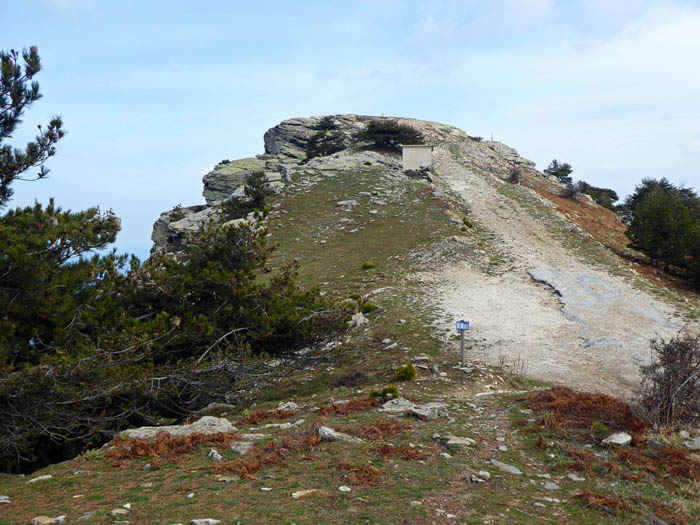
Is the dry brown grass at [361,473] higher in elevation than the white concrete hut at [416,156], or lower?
lower

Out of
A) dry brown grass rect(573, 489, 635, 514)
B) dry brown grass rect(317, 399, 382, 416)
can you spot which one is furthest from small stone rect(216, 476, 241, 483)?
dry brown grass rect(573, 489, 635, 514)

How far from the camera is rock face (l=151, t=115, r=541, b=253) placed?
38.7 meters

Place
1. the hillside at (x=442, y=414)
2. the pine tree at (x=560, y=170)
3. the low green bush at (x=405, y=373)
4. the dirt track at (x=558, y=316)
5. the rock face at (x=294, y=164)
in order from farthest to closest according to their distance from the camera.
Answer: the pine tree at (x=560, y=170) < the rock face at (x=294, y=164) < the dirt track at (x=558, y=316) < the low green bush at (x=405, y=373) < the hillside at (x=442, y=414)

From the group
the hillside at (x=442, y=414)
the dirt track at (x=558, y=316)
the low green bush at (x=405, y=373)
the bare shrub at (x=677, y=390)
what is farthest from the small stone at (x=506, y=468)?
the dirt track at (x=558, y=316)

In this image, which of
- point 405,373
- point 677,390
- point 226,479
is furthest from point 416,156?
point 226,479

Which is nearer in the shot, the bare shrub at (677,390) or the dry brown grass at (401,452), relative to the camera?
the dry brown grass at (401,452)

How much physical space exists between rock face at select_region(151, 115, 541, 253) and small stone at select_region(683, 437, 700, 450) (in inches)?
812

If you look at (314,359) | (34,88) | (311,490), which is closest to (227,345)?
(314,359)

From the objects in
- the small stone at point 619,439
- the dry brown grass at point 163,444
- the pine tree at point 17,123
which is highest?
the pine tree at point 17,123

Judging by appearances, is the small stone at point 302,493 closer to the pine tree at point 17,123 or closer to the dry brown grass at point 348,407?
the dry brown grass at point 348,407

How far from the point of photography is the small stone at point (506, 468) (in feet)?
21.6

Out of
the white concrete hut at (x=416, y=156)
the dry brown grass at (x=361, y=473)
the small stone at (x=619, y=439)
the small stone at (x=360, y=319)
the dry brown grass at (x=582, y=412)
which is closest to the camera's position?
the dry brown grass at (x=361, y=473)

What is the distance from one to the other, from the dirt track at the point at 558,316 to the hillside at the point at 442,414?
0.30 feet

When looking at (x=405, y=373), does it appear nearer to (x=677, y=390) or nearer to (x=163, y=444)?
(x=677, y=390)
